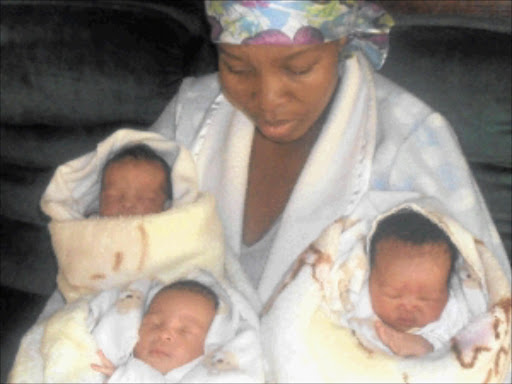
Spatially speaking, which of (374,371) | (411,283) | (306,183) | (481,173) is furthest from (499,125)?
(374,371)

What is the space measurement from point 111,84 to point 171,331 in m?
0.76

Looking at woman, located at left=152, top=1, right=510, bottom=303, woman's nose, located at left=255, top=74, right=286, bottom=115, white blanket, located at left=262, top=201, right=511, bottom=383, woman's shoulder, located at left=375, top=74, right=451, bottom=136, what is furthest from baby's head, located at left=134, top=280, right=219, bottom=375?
woman's shoulder, located at left=375, top=74, right=451, bottom=136

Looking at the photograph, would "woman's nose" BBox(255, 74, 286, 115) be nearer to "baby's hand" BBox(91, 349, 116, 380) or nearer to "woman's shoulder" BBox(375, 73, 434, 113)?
"woman's shoulder" BBox(375, 73, 434, 113)

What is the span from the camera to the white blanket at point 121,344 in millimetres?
1257

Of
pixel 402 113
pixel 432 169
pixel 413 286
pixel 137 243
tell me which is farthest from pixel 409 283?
pixel 137 243

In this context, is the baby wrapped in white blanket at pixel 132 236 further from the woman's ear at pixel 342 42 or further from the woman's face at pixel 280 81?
the woman's ear at pixel 342 42

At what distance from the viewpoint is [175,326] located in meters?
1.29

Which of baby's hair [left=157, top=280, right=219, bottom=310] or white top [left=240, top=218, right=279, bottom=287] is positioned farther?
white top [left=240, top=218, right=279, bottom=287]

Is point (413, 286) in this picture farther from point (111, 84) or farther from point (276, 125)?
point (111, 84)

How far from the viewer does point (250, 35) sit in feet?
4.29

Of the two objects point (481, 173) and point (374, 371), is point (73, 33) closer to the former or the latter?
point (481, 173)

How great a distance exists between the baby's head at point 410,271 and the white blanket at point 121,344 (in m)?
0.21

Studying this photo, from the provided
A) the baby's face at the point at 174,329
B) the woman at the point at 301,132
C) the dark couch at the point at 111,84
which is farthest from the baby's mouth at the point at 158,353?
the dark couch at the point at 111,84

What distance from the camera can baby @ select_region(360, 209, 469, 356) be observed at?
1.27m
